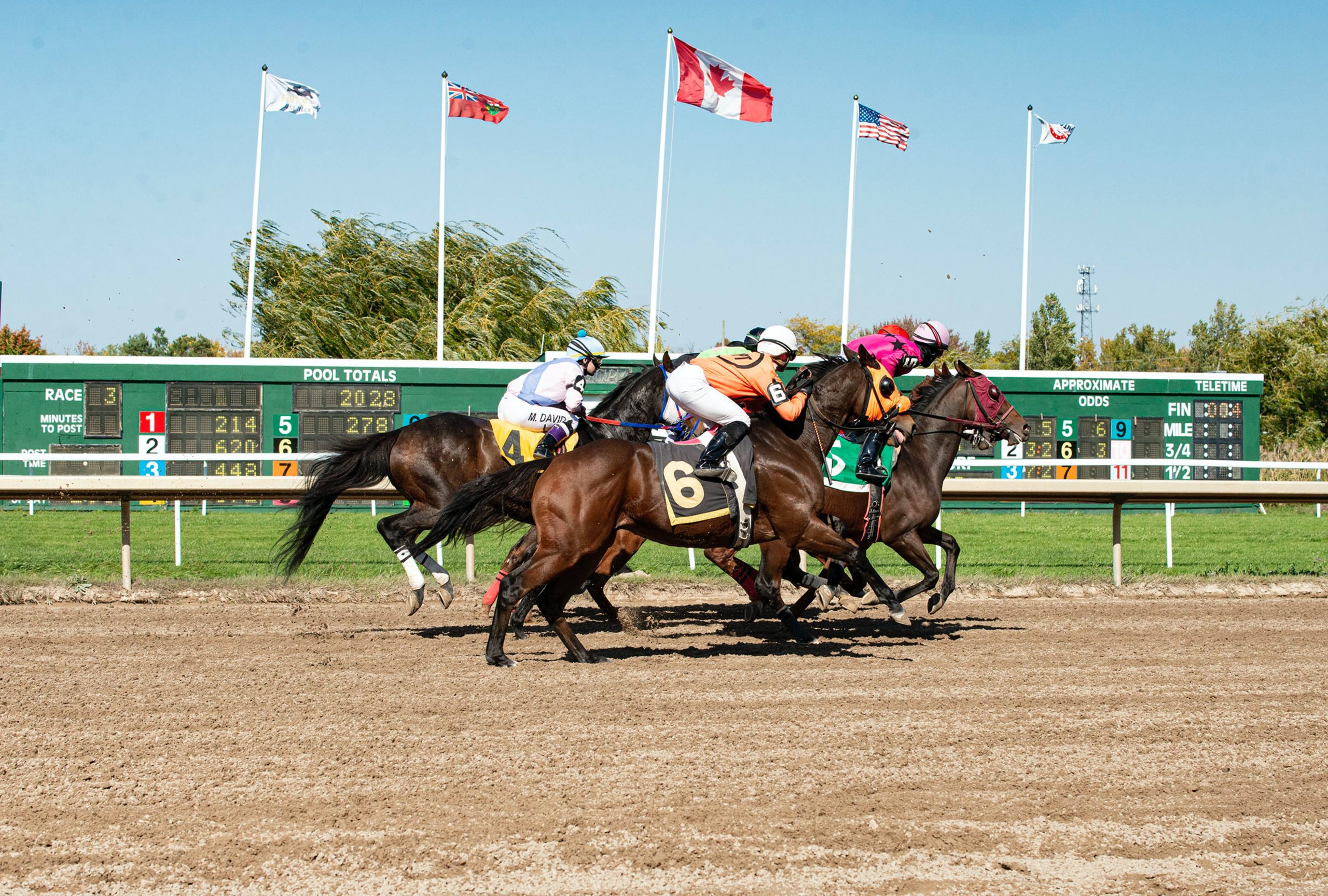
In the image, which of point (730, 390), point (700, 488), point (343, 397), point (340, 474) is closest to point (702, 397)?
point (730, 390)

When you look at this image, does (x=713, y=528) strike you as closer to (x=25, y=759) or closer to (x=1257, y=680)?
(x=1257, y=680)

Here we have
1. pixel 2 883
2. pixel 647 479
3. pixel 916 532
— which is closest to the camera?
pixel 2 883

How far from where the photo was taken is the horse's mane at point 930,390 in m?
8.28

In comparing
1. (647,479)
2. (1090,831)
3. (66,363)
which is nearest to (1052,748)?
(1090,831)

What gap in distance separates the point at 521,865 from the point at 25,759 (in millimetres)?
2260

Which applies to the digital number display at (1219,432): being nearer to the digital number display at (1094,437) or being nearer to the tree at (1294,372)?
the digital number display at (1094,437)

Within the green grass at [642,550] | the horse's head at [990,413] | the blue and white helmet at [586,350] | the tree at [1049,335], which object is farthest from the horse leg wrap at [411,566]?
the tree at [1049,335]

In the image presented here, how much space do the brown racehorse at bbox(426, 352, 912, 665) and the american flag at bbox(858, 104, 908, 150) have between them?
1435cm

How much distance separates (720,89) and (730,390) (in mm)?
12033

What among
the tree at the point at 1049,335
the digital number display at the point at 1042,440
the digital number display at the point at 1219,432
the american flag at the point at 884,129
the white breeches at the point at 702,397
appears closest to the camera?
the white breeches at the point at 702,397

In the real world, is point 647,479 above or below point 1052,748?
above

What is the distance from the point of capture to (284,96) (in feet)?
70.7

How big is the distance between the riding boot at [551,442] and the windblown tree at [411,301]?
2395cm

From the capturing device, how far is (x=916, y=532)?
784cm
